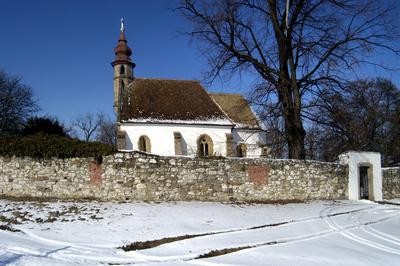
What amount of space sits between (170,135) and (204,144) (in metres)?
2.79

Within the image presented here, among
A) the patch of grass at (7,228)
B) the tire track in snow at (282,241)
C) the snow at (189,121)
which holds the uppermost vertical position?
the snow at (189,121)

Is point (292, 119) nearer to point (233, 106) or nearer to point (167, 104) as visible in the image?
point (167, 104)

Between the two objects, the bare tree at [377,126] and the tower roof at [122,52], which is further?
the tower roof at [122,52]

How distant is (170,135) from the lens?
98.0 feet

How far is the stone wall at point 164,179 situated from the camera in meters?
15.0

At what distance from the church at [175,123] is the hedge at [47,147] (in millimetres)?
13569

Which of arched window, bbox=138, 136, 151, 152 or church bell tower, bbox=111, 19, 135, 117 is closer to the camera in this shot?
arched window, bbox=138, 136, 151, 152

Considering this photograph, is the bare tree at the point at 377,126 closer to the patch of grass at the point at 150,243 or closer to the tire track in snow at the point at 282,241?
the tire track in snow at the point at 282,241

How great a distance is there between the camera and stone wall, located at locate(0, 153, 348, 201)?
15008mm

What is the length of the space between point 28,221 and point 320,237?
7733mm

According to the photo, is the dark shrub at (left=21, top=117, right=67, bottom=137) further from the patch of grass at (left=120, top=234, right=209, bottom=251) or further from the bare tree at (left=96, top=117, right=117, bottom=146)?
the bare tree at (left=96, top=117, right=117, bottom=146)

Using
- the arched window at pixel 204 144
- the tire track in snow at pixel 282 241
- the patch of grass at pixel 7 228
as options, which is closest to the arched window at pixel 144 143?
the arched window at pixel 204 144

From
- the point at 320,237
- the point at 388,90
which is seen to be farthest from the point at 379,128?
the point at 320,237

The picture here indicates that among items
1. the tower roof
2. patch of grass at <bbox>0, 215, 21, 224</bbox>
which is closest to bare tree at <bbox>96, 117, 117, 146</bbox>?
the tower roof
